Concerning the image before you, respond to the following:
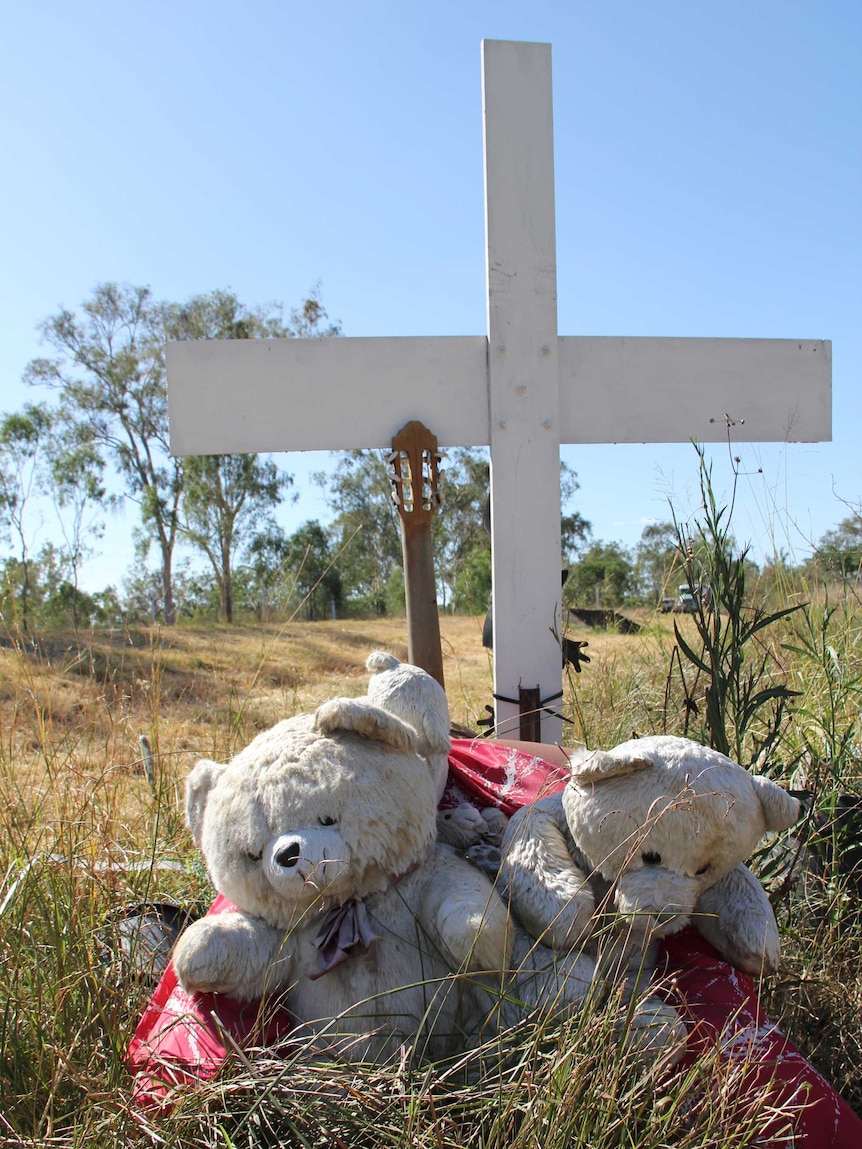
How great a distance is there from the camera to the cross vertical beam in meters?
2.67

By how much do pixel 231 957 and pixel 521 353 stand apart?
203 cm

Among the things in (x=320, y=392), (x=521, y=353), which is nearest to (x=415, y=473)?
(x=320, y=392)

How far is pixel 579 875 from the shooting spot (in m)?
1.21

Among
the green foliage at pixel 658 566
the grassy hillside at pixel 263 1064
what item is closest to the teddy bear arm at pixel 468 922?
the grassy hillside at pixel 263 1064

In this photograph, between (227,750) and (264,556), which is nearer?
(227,750)

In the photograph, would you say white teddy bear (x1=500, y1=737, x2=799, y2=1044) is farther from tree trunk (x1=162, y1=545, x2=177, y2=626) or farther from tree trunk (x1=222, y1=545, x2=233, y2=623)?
tree trunk (x1=162, y1=545, x2=177, y2=626)

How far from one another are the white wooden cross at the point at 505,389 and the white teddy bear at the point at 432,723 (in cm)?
113

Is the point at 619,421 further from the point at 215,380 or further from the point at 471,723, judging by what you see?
the point at 471,723

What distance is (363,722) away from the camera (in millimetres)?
1239

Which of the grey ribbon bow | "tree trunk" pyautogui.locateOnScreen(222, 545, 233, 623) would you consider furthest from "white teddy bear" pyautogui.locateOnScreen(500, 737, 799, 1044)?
"tree trunk" pyautogui.locateOnScreen(222, 545, 233, 623)

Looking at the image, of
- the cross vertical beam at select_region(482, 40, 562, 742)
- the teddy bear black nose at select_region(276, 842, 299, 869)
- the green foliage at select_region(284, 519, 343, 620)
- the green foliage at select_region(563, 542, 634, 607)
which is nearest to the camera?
the teddy bear black nose at select_region(276, 842, 299, 869)

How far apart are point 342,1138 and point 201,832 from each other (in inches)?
20.2

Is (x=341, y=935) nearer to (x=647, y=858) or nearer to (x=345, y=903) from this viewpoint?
(x=345, y=903)

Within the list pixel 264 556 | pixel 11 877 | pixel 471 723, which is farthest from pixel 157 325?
pixel 11 877
